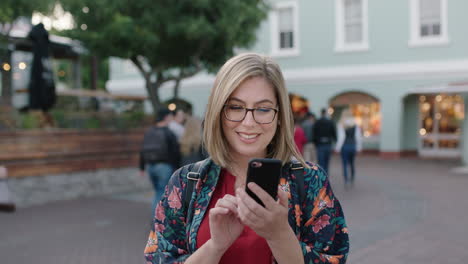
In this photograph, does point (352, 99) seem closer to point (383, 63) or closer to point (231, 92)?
point (383, 63)

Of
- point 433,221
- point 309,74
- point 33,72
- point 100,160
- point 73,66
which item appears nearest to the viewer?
A: point 433,221

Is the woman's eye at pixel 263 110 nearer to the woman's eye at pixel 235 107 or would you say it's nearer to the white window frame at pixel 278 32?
the woman's eye at pixel 235 107

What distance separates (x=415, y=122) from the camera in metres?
20.1

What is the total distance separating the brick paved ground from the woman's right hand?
4274mm

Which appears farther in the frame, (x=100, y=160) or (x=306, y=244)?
(x=100, y=160)

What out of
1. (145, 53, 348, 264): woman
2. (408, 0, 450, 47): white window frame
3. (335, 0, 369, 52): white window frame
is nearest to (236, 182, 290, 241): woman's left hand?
(145, 53, 348, 264): woman

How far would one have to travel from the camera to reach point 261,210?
1.29m

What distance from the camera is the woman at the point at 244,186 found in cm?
158

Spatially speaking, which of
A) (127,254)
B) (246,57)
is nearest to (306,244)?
(246,57)

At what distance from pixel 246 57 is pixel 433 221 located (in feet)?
22.9

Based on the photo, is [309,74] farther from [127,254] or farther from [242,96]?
[242,96]

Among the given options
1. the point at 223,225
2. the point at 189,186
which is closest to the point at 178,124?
the point at 189,186

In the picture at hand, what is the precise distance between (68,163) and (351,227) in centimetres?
638

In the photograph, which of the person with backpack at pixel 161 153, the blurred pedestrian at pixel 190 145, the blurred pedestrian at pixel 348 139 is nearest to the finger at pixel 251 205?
the blurred pedestrian at pixel 190 145
